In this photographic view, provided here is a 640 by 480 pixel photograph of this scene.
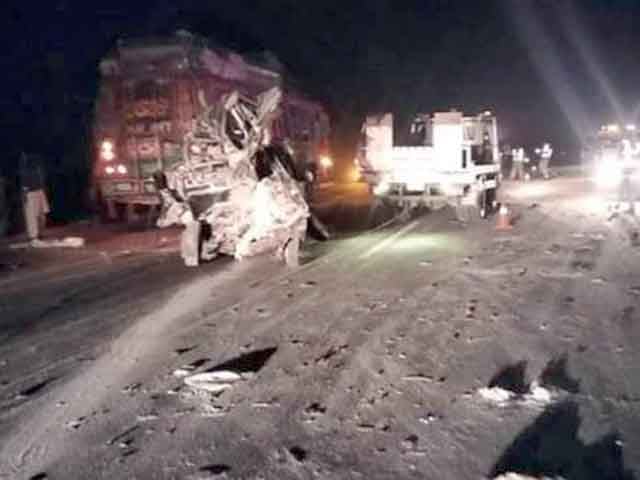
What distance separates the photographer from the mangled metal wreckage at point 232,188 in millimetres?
11078

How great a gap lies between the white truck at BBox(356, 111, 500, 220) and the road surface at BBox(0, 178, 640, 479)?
18.3 ft

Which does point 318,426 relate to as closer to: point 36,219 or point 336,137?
point 36,219

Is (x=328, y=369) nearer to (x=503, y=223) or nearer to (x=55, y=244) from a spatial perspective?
(x=503, y=223)

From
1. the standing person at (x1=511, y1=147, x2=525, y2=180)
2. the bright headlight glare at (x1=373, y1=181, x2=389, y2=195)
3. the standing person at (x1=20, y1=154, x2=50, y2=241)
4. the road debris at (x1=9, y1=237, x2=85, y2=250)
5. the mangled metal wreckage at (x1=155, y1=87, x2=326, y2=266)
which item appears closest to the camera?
the mangled metal wreckage at (x1=155, y1=87, x2=326, y2=266)

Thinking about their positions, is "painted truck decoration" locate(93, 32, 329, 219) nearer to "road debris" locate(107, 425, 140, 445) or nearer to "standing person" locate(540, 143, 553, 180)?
"road debris" locate(107, 425, 140, 445)

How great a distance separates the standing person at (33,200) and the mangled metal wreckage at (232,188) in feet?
15.4

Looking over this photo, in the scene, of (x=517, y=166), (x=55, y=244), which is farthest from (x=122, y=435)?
(x=517, y=166)

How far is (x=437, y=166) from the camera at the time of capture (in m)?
16.6

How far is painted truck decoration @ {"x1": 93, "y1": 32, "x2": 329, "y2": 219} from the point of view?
54.3 feet

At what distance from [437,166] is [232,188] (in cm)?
654

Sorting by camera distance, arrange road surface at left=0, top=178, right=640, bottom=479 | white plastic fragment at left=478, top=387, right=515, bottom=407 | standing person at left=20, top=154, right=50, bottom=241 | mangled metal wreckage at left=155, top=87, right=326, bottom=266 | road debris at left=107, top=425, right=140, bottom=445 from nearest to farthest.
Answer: road surface at left=0, top=178, right=640, bottom=479 < road debris at left=107, top=425, right=140, bottom=445 < white plastic fragment at left=478, top=387, right=515, bottom=407 < mangled metal wreckage at left=155, top=87, right=326, bottom=266 < standing person at left=20, top=154, right=50, bottom=241

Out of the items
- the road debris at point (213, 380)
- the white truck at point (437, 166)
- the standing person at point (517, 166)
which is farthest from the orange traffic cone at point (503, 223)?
the standing person at point (517, 166)

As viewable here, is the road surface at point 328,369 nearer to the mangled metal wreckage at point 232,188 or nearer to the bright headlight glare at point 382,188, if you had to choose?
the mangled metal wreckage at point 232,188

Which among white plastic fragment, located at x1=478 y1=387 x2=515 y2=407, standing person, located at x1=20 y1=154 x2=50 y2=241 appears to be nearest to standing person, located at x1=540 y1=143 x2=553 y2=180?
standing person, located at x1=20 y1=154 x2=50 y2=241
